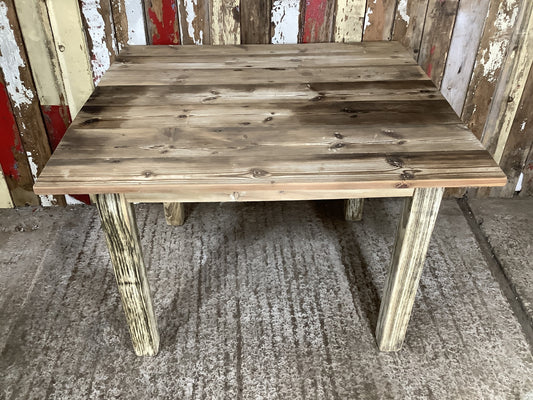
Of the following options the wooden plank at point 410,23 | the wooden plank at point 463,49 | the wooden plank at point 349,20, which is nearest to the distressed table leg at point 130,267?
the wooden plank at point 349,20

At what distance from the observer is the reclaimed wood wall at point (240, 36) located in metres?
1.95

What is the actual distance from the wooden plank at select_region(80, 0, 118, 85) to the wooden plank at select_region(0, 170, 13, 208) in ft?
2.23

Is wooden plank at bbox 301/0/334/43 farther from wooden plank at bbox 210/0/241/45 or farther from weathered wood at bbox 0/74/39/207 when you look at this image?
weathered wood at bbox 0/74/39/207

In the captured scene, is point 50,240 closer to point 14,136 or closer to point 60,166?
point 14,136

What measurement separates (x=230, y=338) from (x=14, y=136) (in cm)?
131

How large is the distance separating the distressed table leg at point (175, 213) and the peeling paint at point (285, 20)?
825mm

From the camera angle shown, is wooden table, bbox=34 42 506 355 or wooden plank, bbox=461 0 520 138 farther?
wooden plank, bbox=461 0 520 138

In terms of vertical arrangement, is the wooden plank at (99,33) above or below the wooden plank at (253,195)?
above

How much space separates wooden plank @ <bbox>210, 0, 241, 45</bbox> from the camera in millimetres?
1948

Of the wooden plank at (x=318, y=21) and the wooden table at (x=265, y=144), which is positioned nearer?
the wooden table at (x=265, y=144)

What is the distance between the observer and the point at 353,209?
2289mm

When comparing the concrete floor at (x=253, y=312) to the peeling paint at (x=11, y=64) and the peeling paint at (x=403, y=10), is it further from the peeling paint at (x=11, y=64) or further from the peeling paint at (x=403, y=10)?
the peeling paint at (x=403, y=10)

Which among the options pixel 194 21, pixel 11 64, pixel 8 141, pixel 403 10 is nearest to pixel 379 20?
pixel 403 10

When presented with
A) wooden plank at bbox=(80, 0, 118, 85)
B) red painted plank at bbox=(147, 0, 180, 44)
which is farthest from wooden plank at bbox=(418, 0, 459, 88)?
wooden plank at bbox=(80, 0, 118, 85)
